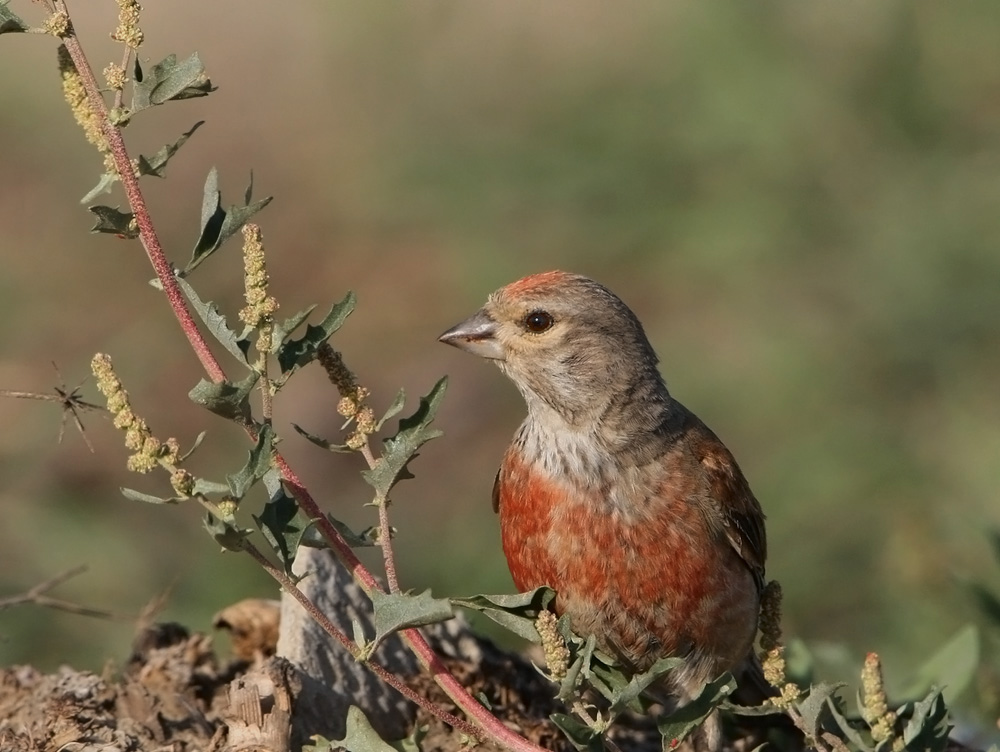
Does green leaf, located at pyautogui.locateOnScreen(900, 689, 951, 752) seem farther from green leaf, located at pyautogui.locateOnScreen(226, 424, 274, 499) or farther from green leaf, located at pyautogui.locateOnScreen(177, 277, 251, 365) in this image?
green leaf, located at pyautogui.locateOnScreen(177, 277, 251, 365)

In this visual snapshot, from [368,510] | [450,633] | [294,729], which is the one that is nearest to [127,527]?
[368,510]

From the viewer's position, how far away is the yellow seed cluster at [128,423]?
10.5ft

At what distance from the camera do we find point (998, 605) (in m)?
4.99

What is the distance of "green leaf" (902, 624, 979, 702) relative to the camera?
480 centimetres

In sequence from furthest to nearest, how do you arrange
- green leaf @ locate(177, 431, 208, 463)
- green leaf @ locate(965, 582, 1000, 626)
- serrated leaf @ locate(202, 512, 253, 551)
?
green leaf @ locate(965, 582, 1000, 626)
serrated leaf @ locate(202, 512, 253, 551)
green leaf @ locate(177, 431, 208, 463)

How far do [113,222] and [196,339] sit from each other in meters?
0.32

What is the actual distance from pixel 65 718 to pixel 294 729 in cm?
63

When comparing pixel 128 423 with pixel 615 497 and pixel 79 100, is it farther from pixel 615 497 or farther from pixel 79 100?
pixel 615 497

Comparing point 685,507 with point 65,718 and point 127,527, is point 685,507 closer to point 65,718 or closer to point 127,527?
point 65,718

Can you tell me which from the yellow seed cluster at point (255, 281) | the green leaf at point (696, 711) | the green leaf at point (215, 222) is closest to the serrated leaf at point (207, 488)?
the yellow seed cluster at point (255, 281)

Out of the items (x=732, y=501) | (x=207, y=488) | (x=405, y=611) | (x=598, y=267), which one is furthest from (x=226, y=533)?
(x=598, y=267)

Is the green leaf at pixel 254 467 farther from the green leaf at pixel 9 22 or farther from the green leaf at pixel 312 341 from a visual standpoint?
the green leaf at pixel 9 22

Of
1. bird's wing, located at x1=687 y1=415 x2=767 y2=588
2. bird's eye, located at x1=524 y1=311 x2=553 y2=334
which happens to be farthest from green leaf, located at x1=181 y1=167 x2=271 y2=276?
bird's wing, located at x1=687 y1=415 x2=767 y2=588

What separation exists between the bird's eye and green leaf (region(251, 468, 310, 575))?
1.42 m
